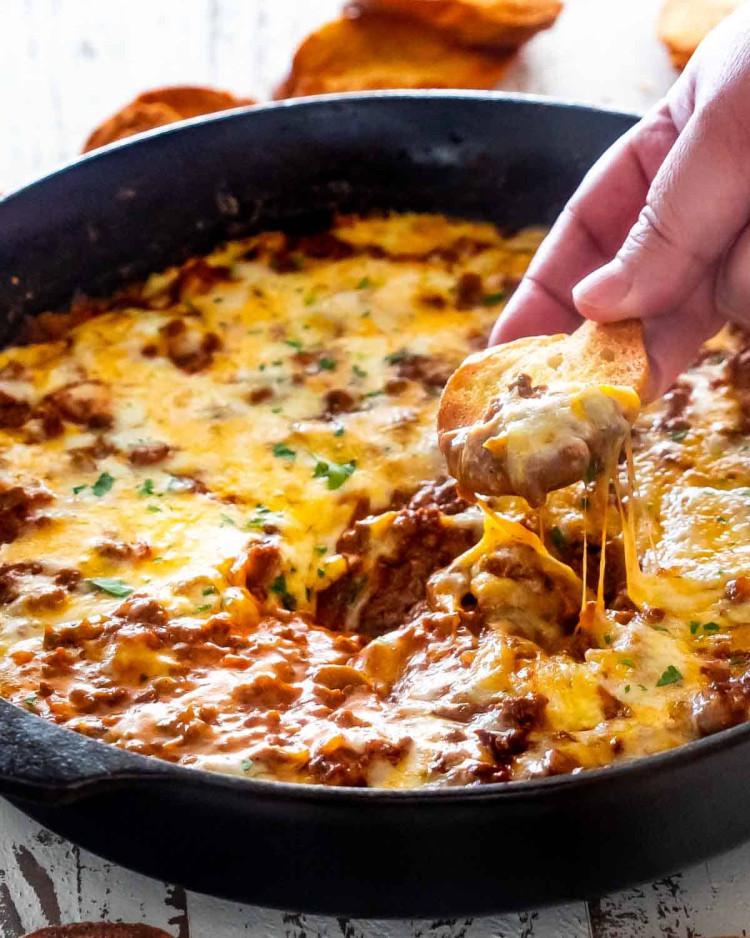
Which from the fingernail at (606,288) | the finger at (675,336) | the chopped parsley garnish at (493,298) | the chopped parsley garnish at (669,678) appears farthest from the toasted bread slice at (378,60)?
the chopped parsley garnish at (669,678)

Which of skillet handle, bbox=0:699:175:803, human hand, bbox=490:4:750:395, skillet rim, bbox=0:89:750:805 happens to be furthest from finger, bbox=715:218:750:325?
skillet handle, bbox=0:699:175:803

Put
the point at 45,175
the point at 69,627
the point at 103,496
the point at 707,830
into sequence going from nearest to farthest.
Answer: the point at 707,830 → the point at 69,627 → the point at 103,496 → the point at 45,175

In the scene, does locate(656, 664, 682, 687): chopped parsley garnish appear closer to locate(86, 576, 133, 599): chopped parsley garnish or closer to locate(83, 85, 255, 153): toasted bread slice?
locate(86, 576, 133, 599): chopped parsley garnish

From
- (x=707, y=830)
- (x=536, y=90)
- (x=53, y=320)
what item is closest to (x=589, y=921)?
(x=707, y=830)

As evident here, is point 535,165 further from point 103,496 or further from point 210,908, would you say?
point 210,908

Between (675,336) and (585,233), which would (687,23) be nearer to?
(585,233)

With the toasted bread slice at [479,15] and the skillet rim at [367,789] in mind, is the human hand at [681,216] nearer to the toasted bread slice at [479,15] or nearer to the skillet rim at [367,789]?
the skillet rim at [367,789]
